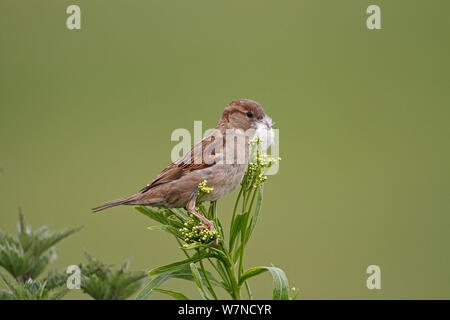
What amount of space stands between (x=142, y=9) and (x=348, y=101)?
3.38m

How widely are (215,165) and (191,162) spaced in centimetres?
15

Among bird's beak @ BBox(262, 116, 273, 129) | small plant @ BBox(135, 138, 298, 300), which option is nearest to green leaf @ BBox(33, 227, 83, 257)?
small plant @ BBox(135, 138, 298, 300)

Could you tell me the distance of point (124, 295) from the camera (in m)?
1.33

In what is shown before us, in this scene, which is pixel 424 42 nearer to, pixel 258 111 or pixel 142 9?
pixel 142 9

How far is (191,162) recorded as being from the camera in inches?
78.7

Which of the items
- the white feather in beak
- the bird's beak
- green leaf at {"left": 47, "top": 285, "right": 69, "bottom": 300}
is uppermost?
the bird's beak

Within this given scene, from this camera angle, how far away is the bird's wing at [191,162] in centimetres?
192

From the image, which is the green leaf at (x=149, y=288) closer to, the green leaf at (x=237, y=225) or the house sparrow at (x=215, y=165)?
the green leaf at (x=237, y=225)

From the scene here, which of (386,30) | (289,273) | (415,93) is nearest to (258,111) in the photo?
(289,273)

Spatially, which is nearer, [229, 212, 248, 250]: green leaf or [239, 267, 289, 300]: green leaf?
[239, 267, 289, 300]: green leaf

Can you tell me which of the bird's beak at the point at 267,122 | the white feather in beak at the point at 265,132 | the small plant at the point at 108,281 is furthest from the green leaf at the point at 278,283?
the bird's beak at the point at 267,122

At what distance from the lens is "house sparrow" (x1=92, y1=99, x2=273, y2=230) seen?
1.78 metres

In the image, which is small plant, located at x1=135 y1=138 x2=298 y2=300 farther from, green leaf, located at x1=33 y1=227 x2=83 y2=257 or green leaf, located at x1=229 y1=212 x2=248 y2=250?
green leaf, located at x1=33 y1=227 x2=83 y2=257

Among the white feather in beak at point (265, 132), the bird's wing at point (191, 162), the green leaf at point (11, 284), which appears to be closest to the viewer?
the green leaf at point (11, 284)
